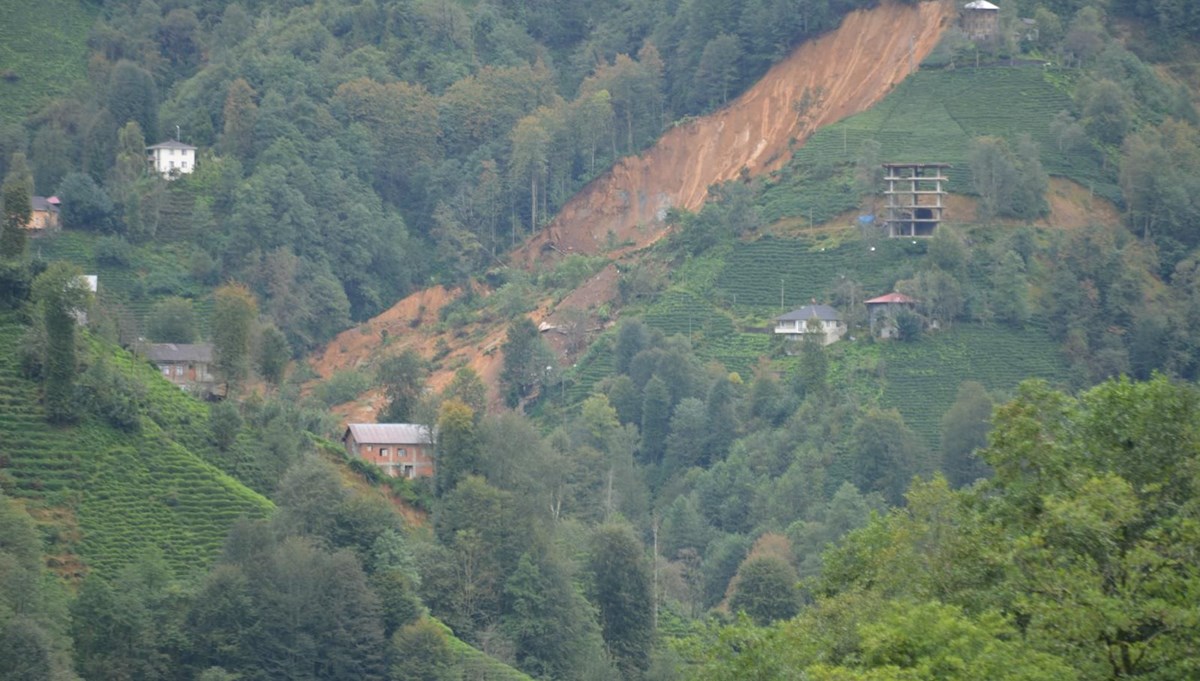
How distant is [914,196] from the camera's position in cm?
9269

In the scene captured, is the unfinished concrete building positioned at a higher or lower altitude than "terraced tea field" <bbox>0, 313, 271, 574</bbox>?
higher

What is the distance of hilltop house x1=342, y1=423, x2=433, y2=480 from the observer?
248 feet

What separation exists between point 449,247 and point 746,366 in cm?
1967

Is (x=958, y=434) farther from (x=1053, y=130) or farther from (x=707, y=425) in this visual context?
(x=1053, y=130)

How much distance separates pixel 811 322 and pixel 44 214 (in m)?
30.0

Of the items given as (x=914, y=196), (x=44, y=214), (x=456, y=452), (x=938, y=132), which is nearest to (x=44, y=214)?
(x=44, y=214)

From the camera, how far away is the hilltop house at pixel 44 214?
91125mm

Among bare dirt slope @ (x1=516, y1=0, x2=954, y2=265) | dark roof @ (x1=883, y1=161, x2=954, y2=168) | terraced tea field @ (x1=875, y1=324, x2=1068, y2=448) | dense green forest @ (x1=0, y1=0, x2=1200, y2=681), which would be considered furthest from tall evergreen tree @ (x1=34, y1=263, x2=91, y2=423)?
bare dirt slope @ (x1=516, y1=0, x2=954, y2=265)

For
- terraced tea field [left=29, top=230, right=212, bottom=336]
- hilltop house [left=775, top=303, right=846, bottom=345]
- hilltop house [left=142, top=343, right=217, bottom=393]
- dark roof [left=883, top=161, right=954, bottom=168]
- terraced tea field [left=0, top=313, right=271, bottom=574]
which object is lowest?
terraced tea field [left=0, top=313, right=271, bottom=574]

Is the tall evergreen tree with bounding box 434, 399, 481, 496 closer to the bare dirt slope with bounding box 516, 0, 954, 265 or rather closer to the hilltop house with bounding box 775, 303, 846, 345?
the hilltop house with bounding box 775, 303, 846, 345

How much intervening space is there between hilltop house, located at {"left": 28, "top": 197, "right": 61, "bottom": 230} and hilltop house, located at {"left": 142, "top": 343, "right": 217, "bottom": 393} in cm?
1388

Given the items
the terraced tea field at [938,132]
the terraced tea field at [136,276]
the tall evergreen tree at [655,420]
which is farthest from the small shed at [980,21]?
the terraced tea field at [136,276]

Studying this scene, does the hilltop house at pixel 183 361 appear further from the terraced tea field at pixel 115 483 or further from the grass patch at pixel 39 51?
the grass patch at pixel 39 51

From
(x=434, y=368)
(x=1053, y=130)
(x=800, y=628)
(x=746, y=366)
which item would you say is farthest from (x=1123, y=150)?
(x=800, y=628)
